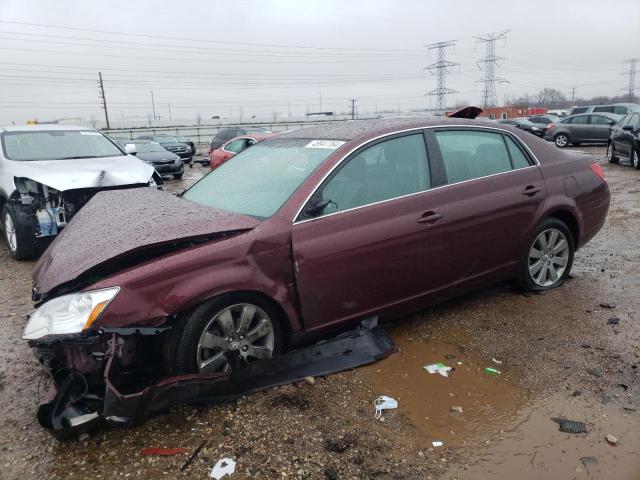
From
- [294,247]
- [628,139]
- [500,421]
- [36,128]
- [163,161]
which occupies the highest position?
[36,128]

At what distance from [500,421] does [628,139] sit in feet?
44.0

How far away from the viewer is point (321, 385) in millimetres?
3145

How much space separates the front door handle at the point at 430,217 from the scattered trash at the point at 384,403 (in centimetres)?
122

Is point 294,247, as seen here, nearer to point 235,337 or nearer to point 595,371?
point 235,337

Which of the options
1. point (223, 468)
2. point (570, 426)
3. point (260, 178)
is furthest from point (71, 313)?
point (570, 426)

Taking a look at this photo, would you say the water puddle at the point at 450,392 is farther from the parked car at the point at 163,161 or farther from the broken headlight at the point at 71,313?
the parked car at the point at 163,161

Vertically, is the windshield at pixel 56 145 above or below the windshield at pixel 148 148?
above

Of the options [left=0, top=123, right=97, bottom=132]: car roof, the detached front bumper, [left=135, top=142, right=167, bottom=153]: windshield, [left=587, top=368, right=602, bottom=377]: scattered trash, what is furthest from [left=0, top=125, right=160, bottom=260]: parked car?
[left=135, top=142, right=167, bottom=153]: windshield

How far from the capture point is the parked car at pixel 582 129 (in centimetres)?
2117

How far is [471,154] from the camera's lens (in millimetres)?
4008

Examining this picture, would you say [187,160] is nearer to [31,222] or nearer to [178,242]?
[31,222]

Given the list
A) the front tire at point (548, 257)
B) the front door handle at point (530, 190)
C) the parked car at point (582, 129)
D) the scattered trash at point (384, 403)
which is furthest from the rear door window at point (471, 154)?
the parked car at point (582, 129)

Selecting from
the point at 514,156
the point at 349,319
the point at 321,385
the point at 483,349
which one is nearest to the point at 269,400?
the point at 321,385

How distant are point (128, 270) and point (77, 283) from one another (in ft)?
1.02
